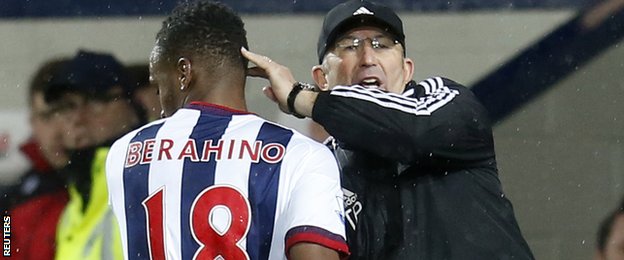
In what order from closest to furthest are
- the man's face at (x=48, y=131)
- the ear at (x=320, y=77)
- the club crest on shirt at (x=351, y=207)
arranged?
the club crest on shirt at (x=351, y=207)
the ear at (x=320, y=77)
the man's face at (x=48, y=131)

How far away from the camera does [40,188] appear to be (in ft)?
15.5

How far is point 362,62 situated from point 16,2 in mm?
2376

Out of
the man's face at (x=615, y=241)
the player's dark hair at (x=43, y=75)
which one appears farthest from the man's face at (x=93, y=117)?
the man's face at (x=615, y=241)

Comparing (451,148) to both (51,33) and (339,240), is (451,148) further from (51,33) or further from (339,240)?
(51,33)

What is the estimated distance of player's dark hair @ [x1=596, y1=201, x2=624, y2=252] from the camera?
472 cm

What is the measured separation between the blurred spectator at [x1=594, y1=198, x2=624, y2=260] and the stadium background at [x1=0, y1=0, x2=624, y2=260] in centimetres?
8

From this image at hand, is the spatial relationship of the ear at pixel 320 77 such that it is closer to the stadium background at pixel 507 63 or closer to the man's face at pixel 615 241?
the stadium background at pixel 507 63

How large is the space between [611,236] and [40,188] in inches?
83.2

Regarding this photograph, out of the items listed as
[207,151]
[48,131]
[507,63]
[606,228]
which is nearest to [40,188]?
[48,131]

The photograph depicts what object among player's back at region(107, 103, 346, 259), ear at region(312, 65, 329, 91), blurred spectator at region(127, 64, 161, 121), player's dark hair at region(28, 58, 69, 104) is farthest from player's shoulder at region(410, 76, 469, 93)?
player's dark hair at region(28, 58, 69, 104)

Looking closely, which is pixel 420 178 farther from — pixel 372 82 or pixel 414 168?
pixel 372 82

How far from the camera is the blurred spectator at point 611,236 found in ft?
15.3

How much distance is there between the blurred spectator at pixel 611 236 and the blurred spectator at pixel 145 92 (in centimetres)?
169

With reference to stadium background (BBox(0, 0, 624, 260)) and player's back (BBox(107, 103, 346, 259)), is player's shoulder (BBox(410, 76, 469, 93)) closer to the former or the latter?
player's back (BBox(107, 103, 346, 259))
